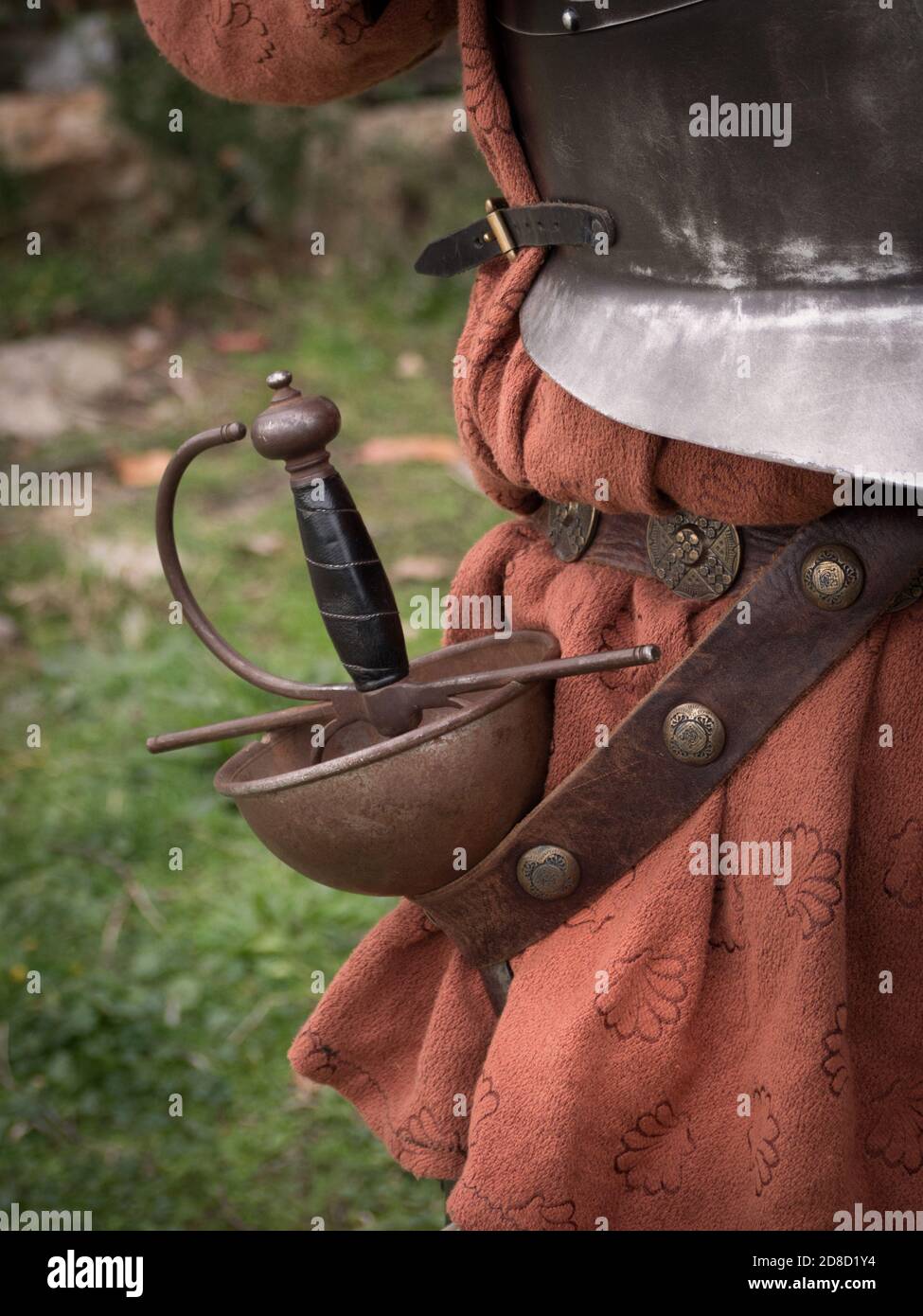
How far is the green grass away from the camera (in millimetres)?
2191

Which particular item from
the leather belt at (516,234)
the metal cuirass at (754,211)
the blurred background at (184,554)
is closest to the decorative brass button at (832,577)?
the metal cuirass at (754,211)

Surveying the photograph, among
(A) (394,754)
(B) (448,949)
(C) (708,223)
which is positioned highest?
(C) (708,223)

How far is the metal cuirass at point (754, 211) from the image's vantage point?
3.45 ft

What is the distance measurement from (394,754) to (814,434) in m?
0.41

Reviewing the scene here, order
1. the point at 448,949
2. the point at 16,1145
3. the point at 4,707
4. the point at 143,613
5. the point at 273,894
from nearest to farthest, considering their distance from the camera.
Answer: the point at 448,949 → the point at 16,1145 → the point at 273,894 → the point at 4,707 → the point at 143,613

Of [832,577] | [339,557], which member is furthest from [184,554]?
[832,577]

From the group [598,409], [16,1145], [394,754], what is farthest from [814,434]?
[16,1145]

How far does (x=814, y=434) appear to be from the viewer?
1.08m

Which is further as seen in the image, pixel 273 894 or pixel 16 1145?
pixel 273 894

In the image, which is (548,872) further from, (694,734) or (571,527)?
(571,527)

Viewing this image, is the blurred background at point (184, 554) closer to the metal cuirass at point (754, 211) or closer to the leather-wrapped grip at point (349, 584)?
the leather-wrapped grip at point (349, 584)

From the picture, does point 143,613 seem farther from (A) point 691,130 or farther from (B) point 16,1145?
(A) point 691,130

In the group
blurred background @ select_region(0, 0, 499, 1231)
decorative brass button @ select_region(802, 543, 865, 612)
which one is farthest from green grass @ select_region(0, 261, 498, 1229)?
decorative brass button @ select_region(802, 543, 865, 612)

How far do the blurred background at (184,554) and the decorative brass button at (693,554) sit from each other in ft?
3.90
